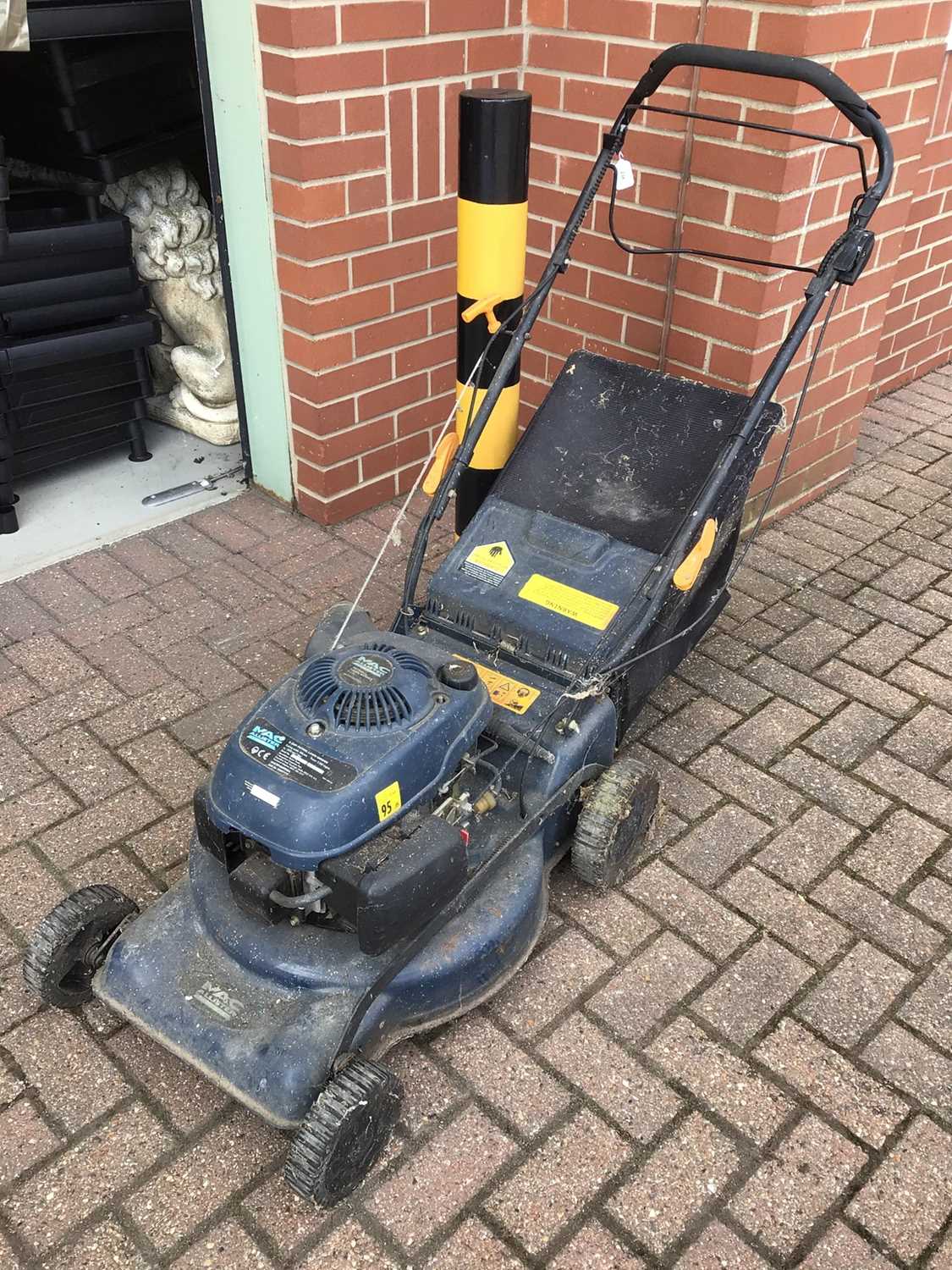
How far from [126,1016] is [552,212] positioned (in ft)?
9.30

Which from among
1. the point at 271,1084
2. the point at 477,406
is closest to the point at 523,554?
the point at 477,406

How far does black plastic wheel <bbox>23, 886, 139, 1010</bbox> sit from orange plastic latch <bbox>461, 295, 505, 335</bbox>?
159cm

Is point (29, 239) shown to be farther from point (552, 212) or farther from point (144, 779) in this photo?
point (144, 779)

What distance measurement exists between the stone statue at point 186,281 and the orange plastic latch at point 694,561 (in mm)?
2178

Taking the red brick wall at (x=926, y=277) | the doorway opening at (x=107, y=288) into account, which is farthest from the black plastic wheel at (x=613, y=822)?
the red brick wall at (x=926, y=277)

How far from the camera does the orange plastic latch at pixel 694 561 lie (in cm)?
239

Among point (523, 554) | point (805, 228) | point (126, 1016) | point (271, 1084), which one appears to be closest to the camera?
point (271, 1084)

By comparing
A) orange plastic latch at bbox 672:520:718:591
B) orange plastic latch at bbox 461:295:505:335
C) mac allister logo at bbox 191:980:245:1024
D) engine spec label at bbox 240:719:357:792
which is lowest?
mac allister logo at bbox 191:980:245:1024

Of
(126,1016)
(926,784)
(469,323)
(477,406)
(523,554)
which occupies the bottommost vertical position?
(926,784)

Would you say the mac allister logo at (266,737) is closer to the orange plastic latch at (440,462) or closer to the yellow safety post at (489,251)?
the orange plastic latch at (440,462)

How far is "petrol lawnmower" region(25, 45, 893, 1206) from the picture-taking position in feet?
6.23

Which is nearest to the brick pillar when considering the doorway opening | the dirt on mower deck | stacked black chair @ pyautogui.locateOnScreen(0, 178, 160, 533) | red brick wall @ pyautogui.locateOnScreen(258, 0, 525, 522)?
red brick wall @ pyautogui.locateOnScreen(258, 0, 525, 522)

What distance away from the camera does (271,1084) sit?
189 cm

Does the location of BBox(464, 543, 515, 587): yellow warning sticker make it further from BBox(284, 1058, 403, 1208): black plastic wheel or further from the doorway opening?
the doorway opening
